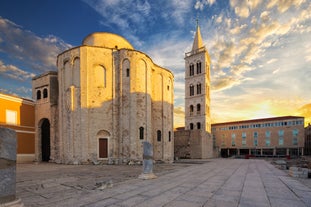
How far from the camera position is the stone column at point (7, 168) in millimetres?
4141

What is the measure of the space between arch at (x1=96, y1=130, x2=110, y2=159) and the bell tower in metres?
27.2

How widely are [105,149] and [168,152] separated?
906 centimetres

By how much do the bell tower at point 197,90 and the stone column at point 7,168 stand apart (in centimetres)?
4015

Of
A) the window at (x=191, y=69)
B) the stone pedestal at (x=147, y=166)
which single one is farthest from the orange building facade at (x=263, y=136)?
the stone pedestal at (x=147, y=166)

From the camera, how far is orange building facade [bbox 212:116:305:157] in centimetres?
5027

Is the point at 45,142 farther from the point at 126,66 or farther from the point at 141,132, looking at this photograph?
the point at 126,66

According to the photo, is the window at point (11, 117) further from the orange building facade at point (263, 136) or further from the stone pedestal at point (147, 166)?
the orange building facade at point (263, 136)

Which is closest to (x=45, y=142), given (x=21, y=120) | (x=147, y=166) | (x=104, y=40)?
(x=21, y=120)

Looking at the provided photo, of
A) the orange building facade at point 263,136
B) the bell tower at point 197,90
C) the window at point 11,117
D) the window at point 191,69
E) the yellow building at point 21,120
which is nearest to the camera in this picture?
the yellow building at point 21,120

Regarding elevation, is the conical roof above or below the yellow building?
above

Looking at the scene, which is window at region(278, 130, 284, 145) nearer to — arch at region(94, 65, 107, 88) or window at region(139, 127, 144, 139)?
window at region(139, 127, 144, 139)

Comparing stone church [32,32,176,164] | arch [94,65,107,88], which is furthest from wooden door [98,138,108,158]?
arch [94,65,107,88]

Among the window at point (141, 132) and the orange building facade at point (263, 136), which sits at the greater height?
the window at point (141, 132)

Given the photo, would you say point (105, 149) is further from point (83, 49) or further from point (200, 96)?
point (200, 96)
